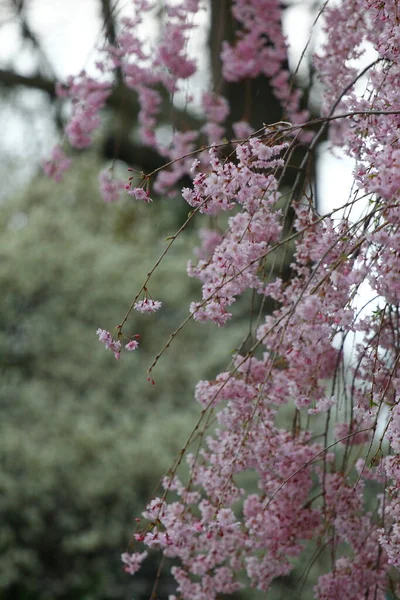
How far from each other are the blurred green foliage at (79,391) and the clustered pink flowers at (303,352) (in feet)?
7.44

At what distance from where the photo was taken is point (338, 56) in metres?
1.80

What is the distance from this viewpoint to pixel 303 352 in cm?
122

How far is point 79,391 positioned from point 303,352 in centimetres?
317

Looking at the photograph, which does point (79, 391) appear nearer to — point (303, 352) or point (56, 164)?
point (56, 164)

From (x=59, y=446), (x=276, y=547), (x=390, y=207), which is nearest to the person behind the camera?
(x=390, y=207)

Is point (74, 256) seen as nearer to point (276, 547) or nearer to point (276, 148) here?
point (276, 547)

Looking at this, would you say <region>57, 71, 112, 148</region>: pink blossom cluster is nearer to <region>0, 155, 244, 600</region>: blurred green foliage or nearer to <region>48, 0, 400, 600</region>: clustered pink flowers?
<region>48, 0, 400, 600</region>: clustered pink flowers

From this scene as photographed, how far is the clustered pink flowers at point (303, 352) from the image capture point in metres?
1.09

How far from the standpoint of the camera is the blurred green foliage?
3.78m

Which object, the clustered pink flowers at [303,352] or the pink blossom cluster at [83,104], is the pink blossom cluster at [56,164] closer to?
the pink blossom cluster at [83,104]

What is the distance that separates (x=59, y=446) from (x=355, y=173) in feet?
9.90

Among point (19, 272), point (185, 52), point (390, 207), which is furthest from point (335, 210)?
point (19, 272)

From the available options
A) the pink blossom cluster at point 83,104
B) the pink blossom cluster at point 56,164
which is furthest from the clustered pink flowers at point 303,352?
the pink blossom cluster at point 56,164

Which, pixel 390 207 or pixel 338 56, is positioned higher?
pixel 338 56
